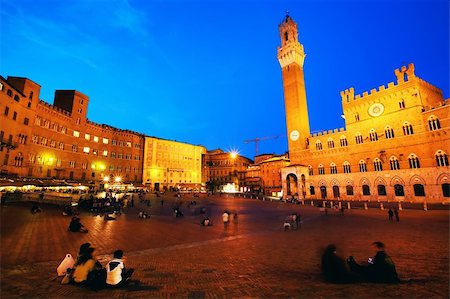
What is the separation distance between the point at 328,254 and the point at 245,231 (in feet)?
29.5

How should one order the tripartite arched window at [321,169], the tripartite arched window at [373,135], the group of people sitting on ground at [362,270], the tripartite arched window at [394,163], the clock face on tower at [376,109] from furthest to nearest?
the tripartite arched window at [321,169] < the tripartite arched window at [373,135] < the clock face on tower at [376,109] < the tripartite arched window at [394,163] < the group of people sitting on ground at [362,270]

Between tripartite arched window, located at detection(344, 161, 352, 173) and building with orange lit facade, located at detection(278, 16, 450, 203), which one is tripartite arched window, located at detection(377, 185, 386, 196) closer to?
building with orange lit facade, located at detection(278, 16, 450, 203)

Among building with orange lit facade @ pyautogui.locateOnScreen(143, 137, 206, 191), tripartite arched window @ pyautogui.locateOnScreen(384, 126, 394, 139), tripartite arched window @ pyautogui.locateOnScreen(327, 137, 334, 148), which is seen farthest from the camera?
building with orange lit facade @ pyautogui.locateOnScreen(143, 137, 206, 191)

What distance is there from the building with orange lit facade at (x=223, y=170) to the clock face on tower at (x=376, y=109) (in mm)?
44682

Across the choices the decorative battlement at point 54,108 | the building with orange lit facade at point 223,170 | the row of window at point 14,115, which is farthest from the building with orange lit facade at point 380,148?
the row of window at point 14,115

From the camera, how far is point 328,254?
6219mm

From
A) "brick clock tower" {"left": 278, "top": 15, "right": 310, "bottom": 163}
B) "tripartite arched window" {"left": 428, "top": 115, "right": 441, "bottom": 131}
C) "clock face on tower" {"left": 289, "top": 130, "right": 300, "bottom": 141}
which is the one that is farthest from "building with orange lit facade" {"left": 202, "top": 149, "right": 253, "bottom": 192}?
"tripartite arched window" {"left": 428, "top": 115, "right": 441, "bottom": 131}

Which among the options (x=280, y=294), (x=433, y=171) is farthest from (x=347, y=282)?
(x=433, y=171)

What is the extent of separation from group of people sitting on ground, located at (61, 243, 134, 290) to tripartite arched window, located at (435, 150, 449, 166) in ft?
131

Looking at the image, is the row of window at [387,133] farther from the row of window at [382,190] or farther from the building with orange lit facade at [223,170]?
the building with orange lit facade at [223,170]

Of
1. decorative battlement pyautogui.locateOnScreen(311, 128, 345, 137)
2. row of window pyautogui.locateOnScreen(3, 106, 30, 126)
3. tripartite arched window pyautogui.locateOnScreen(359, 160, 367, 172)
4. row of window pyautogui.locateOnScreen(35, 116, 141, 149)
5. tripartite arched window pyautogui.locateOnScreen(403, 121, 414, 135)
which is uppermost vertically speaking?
row of window pyautogui.locateOnScreen(35, 116, 141, 149)

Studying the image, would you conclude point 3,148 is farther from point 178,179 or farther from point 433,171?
point 433,171

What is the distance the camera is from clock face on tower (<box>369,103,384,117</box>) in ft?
121

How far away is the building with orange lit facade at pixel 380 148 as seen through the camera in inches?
1211
